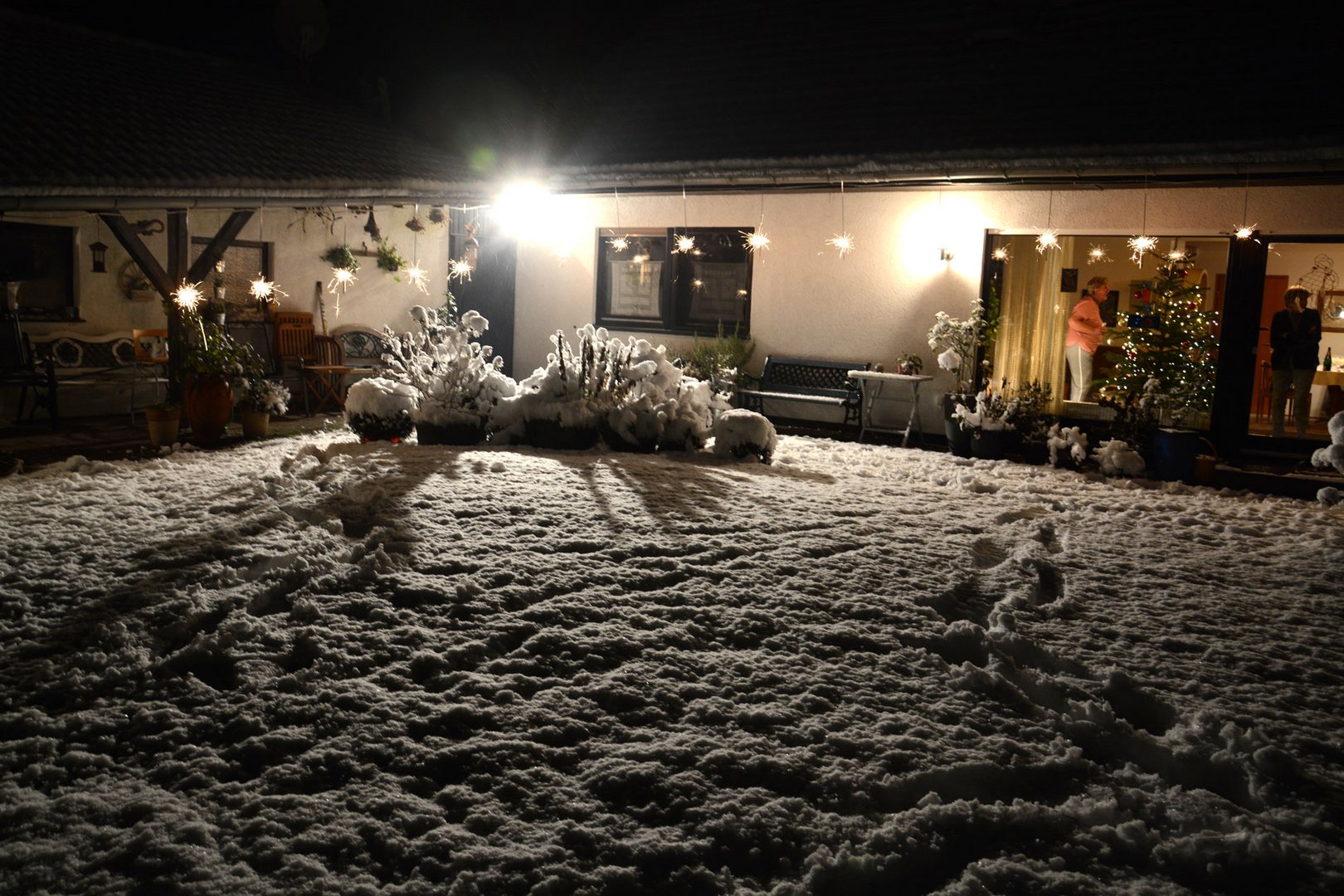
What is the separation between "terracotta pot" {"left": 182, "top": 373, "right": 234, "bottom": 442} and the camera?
9.20 metres

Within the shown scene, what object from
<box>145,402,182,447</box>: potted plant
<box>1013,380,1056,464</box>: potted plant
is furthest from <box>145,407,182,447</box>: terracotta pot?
<box>1013,380,1056,464</box>: potted plant

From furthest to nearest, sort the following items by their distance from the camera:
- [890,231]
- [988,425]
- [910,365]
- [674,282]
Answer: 1. [674,282]
2. [890,231]
3. [910,365]
4. [988,425]

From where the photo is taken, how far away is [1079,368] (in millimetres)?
12086

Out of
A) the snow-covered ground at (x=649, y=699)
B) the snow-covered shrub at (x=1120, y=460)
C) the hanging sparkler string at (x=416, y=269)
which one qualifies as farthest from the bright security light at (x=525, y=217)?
the snow-covered shrub at (x=1120, y=460)

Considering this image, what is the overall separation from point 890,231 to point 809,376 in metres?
1.98

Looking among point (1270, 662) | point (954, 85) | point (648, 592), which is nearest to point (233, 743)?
point (648, 592)

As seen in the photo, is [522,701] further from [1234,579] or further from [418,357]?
[418,357]

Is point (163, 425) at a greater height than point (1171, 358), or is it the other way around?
point (1171, 358)

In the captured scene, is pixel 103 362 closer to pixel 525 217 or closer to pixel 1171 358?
pixel 525 217

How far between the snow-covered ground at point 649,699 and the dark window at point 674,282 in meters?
6.55

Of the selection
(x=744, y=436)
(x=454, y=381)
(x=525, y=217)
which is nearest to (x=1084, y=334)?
(x=744, y=436)

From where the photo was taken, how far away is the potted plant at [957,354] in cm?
1030

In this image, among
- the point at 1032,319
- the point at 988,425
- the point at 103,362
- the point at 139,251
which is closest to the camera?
the point at 139,251

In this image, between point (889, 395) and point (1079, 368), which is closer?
point (889, 395)
